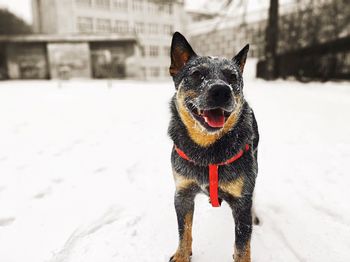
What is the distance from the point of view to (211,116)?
2363 millimetres

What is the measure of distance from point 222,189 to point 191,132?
53 cm

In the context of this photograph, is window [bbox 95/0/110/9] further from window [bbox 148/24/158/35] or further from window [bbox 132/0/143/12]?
window [bbox 148/24/158/35]

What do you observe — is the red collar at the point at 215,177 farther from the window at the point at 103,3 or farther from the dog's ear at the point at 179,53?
the window at the point at 103,3

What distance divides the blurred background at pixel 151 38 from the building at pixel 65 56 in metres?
0.08

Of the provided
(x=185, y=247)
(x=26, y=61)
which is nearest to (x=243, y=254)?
(x=185, y=247)

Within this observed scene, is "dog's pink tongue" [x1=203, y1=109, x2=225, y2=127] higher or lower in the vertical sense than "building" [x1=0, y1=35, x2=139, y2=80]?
lower

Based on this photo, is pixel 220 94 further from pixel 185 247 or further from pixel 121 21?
pixel 121 21

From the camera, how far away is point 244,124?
8.51 feet

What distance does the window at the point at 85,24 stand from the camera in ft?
147

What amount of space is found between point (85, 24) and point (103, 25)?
304cm

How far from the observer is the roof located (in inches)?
1041

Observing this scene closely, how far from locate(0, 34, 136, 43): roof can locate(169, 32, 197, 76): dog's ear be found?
26891mm

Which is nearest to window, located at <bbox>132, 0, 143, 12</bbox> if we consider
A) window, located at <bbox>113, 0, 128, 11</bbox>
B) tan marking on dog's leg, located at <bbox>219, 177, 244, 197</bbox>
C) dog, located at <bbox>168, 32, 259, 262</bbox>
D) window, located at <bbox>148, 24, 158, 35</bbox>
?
window, located at <bbox>113, 0, 128, 11</bbox>

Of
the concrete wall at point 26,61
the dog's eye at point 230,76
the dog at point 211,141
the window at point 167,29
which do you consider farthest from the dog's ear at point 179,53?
the window at point 167,29
